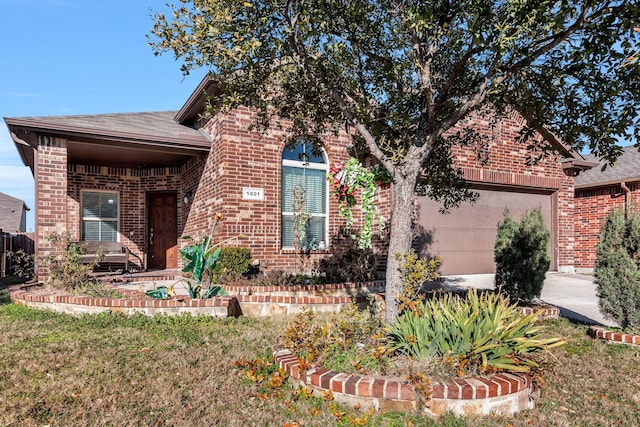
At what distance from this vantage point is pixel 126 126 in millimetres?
9414

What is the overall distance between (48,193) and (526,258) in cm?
878

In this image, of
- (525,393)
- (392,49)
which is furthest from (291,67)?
(525,393)

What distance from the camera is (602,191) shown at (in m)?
13.3

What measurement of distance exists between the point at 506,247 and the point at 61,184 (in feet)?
27.5

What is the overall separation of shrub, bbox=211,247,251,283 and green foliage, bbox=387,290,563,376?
469 centimetres

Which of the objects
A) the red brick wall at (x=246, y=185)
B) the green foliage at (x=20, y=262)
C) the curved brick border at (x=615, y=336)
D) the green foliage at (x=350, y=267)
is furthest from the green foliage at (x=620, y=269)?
the green foliage at (x=20, y=262)

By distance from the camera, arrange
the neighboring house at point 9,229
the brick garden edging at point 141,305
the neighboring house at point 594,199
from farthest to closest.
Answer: the neighboring house at point 9,229 → the neighboring house at point 594,199 → the brick garden edging at point 141,305

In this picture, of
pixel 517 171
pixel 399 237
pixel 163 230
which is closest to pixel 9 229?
pixel 163 230

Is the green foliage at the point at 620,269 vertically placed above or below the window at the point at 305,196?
below

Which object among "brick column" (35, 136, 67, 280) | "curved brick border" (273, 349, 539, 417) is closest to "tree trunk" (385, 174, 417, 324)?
"curved brick border" (273, 349, 539, 417)

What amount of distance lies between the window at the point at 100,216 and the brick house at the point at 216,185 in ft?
0.09

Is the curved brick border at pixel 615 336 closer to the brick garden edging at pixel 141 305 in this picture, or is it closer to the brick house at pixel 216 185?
the brick house at pixel 216 185

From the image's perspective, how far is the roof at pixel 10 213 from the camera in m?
21.1

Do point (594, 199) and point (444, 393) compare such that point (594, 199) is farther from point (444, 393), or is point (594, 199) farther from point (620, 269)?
point (444, 393)
